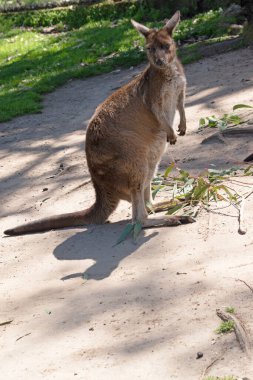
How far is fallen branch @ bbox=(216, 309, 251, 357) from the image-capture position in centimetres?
311

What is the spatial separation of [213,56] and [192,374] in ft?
22.7

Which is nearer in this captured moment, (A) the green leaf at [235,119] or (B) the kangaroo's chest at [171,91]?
(B) the kangaroo's chest at [171,91]

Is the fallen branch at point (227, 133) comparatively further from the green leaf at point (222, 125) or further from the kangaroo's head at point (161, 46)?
the kangaroo's head at point (161, 46)

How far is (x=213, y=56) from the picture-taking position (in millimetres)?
9461

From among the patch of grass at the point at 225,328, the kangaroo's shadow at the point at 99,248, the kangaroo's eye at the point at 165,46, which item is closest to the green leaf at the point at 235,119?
the kangaroo's eye at the point at 165,46

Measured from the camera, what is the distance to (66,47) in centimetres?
1223

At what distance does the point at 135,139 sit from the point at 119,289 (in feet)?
3.93

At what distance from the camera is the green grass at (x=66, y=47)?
10.1 meters

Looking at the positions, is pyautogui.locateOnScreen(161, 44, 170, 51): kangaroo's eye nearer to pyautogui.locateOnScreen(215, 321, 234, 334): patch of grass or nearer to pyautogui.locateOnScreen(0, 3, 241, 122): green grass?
pyautogui.locateOnScreen(215, 321, 234, 334): patch of grass

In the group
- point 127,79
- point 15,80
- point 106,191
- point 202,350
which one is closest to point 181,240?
point 106,191

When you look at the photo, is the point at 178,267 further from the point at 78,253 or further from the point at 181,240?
the point at 78,253

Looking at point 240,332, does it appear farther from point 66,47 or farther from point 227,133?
point 66,47

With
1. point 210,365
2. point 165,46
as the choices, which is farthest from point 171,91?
point 210,365

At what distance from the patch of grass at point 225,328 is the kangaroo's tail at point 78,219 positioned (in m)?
1.84
